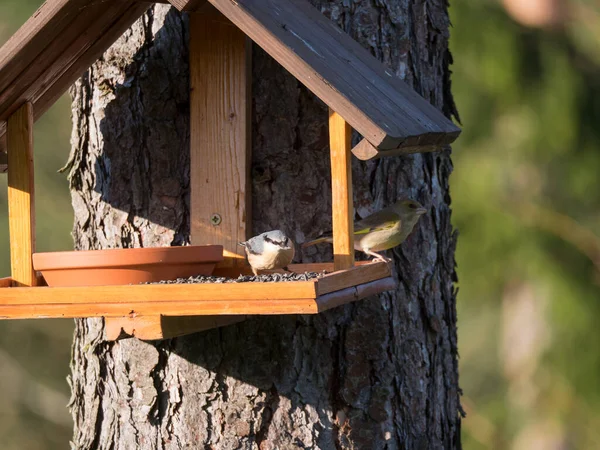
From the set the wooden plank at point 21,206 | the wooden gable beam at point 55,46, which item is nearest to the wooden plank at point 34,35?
the wooden gable beam at point 55,46

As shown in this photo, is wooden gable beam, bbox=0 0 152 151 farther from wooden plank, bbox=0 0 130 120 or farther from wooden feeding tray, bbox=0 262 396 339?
wooden feeding tray, bbox=0 262 396 339

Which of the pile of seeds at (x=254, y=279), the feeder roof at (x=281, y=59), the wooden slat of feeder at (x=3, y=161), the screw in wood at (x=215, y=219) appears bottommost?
the pile of seeds at (x=254, y=279)

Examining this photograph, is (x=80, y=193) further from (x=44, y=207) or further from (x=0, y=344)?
(x=0, y=344)

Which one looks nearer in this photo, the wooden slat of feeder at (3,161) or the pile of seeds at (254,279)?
the pile of seeds at (254,279)

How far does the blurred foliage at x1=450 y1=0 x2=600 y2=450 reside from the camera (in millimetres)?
6375

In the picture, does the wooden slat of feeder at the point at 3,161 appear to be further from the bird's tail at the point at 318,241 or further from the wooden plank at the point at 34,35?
the bird's tail at the point at 318,241

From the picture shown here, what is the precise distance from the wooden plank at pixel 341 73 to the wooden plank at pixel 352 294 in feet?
1.57

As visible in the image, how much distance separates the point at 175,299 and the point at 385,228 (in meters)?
1.01

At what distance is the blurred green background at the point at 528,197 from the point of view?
6.40 meters

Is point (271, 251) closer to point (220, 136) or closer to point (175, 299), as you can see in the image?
point (175, 299)

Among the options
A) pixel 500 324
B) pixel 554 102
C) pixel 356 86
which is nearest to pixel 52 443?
pixel 500 324

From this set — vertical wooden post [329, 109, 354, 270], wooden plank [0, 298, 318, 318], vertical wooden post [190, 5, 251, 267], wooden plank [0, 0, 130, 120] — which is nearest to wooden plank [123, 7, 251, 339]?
vertical wooden post [190, 5, 251, 267]

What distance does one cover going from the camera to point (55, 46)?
319cm

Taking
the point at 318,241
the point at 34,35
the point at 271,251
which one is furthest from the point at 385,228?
the point at 34,35
